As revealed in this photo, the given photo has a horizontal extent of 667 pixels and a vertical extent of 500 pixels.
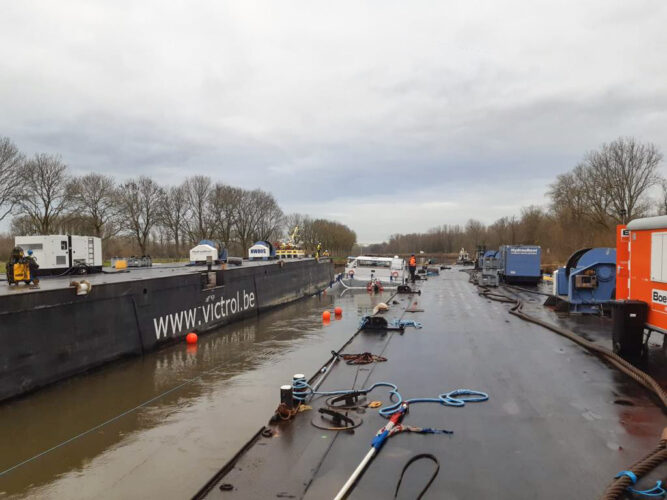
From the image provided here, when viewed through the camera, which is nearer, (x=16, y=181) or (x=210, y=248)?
(x=210, y=248)

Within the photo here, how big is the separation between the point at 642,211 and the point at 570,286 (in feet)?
127

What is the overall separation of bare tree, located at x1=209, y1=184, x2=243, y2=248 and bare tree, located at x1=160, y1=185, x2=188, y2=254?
12.7ft

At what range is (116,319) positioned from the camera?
37.6 feet

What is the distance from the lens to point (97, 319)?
10.8 metres

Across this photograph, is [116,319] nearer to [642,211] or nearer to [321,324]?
[321,324]

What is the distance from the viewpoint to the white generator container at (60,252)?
1593cm

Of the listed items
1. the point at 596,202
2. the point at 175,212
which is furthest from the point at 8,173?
the point at 596,202

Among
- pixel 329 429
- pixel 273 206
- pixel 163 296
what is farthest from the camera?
pixel 273 206

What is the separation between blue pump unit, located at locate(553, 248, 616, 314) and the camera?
14.3 meters

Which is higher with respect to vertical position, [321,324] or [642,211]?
[642,211]

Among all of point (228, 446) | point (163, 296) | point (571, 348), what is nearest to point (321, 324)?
point (163, 296)

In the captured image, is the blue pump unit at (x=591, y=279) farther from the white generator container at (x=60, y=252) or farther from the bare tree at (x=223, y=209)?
the bare tree at (x=223, y=209)

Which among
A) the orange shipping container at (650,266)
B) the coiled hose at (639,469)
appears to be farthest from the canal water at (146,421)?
the orange shipping container at (650,266)

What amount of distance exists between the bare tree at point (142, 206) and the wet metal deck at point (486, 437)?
165 ft
